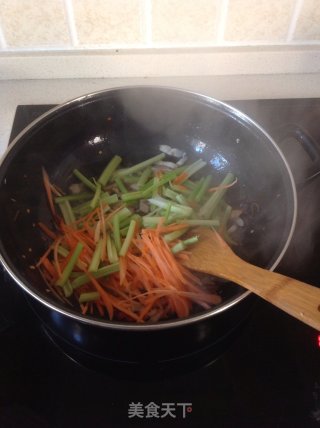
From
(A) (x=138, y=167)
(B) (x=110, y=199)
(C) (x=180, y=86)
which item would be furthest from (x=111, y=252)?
(C) (x=180, y=86)

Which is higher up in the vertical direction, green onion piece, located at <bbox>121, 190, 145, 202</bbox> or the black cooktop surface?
green onion piece, located at <bbox>121, 190, 145, 202</bbox>

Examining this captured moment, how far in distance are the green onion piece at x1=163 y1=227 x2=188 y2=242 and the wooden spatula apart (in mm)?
51

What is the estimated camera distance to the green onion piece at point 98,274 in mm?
837

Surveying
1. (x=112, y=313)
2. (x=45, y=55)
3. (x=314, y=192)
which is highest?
(x=45, y=55)

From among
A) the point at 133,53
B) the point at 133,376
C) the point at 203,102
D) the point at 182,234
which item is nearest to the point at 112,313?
the point at 133,376

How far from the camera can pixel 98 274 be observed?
33.5 inches

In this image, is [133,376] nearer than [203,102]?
Yes

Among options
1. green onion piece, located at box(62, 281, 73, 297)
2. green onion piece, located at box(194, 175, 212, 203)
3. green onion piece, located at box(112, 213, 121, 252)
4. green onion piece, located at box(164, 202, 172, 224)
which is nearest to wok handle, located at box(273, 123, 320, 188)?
green onion piece, located at box(194, 175, 212, 203)

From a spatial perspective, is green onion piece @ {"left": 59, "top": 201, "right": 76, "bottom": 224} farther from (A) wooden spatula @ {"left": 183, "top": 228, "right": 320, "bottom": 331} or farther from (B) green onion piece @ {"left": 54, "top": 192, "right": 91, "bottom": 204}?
(A) wooden spatula @ {"left": 183, "top": 228, "right": 320, "bottom": 331}

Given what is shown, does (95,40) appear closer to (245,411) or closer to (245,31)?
(245,31)

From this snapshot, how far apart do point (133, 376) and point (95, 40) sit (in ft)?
2.43

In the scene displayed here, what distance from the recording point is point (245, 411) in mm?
734

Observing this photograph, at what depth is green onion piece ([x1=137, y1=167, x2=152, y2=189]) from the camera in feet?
3.35

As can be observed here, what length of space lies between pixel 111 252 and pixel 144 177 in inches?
8.6
